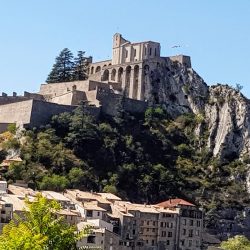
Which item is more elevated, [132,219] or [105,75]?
[105,75]

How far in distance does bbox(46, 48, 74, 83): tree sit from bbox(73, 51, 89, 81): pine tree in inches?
32.6

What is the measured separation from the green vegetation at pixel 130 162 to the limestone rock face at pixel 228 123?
187cm

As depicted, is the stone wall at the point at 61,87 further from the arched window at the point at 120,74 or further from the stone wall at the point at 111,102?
the arched window at the point at 120,74

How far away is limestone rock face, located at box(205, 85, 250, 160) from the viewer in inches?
4902

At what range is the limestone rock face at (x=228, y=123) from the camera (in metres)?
124

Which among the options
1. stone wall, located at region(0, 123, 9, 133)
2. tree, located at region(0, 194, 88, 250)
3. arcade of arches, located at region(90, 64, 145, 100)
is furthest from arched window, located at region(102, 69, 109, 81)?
tree, located at region(0, 194, 88, 250)

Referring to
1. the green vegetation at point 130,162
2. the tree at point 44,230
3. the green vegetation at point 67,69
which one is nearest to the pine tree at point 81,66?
the green vegetation at point 67,69

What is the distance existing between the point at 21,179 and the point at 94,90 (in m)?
30.6

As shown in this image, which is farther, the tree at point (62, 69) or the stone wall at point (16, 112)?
the tree at point (62, 69)

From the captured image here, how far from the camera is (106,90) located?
127m

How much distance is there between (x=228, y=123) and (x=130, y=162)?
21.5 metres

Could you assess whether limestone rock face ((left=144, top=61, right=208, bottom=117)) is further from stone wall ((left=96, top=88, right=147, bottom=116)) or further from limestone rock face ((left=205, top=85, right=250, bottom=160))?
stone wall ((left=96, top=88, right=147, bottom=116))

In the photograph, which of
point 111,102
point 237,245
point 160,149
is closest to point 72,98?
point 111,102

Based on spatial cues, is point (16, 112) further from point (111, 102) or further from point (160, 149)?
point (160, 149)
